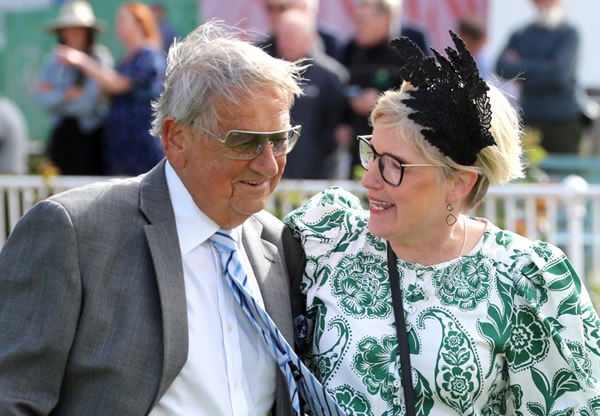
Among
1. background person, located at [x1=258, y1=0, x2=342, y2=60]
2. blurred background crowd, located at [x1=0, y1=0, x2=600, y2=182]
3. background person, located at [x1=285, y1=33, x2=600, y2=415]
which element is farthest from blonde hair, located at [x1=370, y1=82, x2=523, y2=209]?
background person, located at [x1=258, y1=0, x2=342, y2=60]

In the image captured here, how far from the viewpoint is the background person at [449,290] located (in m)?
2.98

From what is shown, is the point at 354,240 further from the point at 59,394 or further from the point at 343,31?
the point at 343,31

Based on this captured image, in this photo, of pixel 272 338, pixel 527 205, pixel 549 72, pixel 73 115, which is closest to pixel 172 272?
pixel 272 338

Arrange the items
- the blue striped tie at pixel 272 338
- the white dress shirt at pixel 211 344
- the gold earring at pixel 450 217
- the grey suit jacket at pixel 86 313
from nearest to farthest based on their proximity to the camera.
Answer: the grey suit jacket at pixel 86 313
the white dress shirt at pixel 211 344
the blue striped tie at pixel 272 338
the gold earring at pixel 450 217

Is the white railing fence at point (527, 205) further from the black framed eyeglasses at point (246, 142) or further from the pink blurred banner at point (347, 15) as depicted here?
the black framed eyeglasses at point (246, 142)

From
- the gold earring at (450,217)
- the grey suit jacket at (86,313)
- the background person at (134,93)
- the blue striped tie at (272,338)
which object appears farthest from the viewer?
the background person at (134,93)

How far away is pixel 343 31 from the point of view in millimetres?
9203

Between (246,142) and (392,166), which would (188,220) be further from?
(392,166)

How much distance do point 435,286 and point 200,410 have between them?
0.94m

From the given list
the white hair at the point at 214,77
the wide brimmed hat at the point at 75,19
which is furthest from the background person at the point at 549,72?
the white hair at the point at 214,77

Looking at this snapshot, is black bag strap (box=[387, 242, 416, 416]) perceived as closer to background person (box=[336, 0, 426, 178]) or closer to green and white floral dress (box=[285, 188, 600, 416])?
green and white floral dress (box=[285, 188, 600, 416])

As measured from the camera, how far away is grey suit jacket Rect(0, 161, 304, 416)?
8.71 feet

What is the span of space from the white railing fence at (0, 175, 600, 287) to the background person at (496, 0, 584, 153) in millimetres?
1522

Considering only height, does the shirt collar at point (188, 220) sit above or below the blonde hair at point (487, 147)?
below
